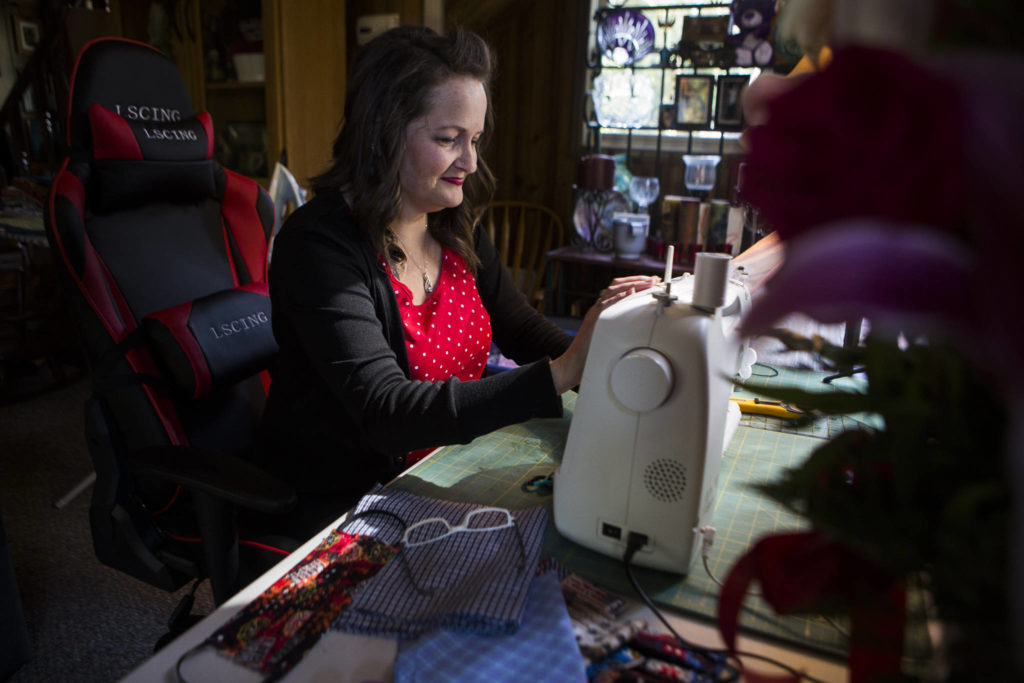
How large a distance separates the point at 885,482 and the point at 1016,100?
0.19 metres

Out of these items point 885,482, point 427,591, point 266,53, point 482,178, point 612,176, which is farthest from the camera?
point 266,53

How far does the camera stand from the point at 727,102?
2.74 meters

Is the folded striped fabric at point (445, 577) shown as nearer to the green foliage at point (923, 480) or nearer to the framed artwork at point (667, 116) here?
the green foliage at point (923, 480)

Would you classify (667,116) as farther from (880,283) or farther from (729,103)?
(880,283)

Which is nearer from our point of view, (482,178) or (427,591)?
(427,591)

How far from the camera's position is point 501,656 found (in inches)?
23.1

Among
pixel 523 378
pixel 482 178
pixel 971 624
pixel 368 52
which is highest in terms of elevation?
pixel 368 52

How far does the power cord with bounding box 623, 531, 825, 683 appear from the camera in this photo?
1.89 ft

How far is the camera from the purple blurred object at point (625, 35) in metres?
2.69

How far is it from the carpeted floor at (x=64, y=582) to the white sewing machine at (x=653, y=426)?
1.44m

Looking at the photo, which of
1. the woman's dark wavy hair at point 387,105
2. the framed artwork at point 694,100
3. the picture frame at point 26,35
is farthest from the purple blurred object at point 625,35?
the picture frame at point 26,35

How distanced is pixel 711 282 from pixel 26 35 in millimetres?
5073

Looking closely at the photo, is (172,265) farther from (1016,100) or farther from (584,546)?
(1016,100)

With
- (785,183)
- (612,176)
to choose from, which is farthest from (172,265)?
(612,176)
